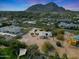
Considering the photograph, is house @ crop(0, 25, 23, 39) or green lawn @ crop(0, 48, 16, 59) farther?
house @ crop(0, 25, 23, 39)

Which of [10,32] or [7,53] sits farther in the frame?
[10,32]

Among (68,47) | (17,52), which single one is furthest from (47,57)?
(68,47)

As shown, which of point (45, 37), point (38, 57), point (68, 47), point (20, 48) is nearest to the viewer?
point (38, 57)

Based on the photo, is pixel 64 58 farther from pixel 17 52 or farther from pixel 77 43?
pixel 77 43

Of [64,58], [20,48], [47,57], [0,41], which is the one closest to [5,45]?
[0,41]

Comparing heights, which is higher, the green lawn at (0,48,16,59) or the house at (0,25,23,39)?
the house at (0,25,23,39)

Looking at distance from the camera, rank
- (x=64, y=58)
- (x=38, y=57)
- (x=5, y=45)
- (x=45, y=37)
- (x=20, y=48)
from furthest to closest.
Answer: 1. (x=45, y=37)
2. (x=5, y=45)
3. (x=20, y=48)
4. (x=64, y=58)
5. (x=38, y=57)

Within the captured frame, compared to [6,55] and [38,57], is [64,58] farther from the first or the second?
[6,55]

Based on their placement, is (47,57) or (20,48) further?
(20,48)

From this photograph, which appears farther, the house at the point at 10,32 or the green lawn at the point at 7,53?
the house at the point at 10,32

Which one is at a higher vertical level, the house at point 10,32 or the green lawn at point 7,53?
the house at point 10,32
